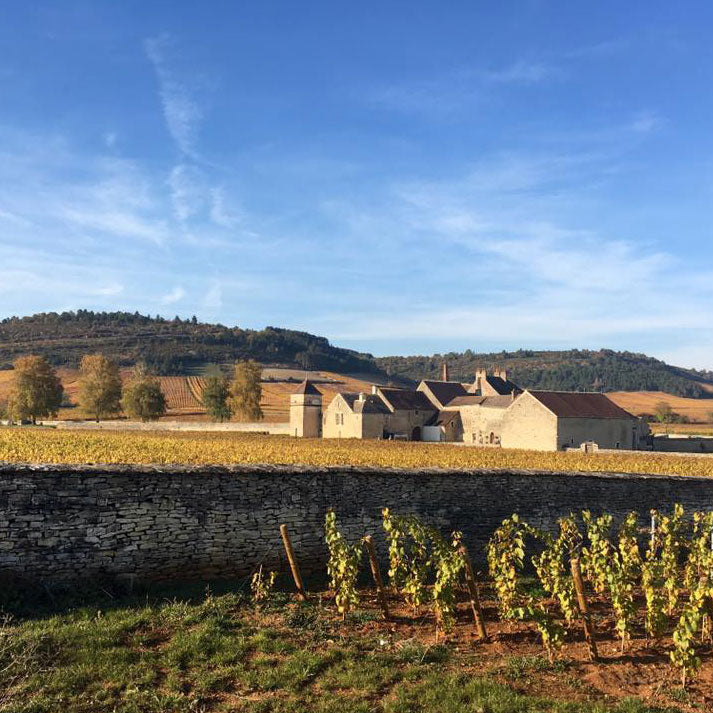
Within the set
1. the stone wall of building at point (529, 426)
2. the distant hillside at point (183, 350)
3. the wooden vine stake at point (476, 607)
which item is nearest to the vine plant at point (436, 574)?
the wooden vine stake at point (476, 607)

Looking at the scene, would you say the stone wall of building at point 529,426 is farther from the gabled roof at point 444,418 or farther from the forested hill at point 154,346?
the forested hill at point 154,346

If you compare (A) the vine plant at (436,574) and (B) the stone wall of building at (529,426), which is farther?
(B) the stone wall of building at (529,426)

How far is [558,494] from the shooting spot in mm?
19016

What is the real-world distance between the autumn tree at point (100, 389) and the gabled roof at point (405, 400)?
3613 centimetres

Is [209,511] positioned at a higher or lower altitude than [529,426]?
lower

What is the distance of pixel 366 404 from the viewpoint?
6825 cm

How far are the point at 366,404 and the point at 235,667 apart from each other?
192ft

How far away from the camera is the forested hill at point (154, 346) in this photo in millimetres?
155475

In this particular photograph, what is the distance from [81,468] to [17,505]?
135 cm

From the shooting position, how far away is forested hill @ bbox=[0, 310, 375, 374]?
510 feet

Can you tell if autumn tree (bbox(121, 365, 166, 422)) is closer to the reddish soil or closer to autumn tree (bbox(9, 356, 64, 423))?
autumn tree (bbox(9, 356, 64, 423))

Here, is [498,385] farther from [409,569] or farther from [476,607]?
[476,607]

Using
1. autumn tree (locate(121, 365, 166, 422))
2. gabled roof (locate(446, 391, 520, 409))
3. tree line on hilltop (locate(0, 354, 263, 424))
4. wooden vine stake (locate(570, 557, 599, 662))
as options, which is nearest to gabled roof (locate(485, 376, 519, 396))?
gabled roof (locate(446, 391, 520, 409))

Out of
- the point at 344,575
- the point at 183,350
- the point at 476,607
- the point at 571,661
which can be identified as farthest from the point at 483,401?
the point at 183,350
